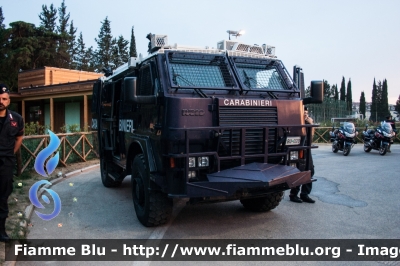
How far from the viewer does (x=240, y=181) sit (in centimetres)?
452

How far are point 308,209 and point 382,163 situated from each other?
7.35m

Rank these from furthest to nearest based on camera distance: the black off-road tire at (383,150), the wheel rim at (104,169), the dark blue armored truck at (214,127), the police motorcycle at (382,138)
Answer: the police motorcycle at (382,138) → the black off-road tire at (383,150) → the wheel rim at (104,169) → the dark blue armored truck at (214,127)

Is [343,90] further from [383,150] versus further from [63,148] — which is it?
[63,148]

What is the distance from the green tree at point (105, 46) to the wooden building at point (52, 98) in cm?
2234

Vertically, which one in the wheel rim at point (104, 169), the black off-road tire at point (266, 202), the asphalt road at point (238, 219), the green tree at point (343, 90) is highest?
the green tree at point (343, 90)

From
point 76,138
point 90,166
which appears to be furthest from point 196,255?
point 76,138

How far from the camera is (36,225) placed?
582 cm

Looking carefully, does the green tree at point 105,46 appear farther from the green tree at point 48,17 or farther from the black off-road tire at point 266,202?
the black off-road tire at point 266,202

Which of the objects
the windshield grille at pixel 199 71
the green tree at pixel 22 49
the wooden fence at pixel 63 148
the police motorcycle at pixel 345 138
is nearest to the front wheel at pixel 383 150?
the police motorcycle at pixel 345 138

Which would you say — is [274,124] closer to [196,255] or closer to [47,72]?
[196,255]

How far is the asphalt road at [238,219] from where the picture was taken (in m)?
5.15

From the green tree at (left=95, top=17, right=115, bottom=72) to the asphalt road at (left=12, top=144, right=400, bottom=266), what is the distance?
4423 cm

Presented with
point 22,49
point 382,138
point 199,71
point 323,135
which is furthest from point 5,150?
point 22,49

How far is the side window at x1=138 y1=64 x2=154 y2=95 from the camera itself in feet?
18.2
